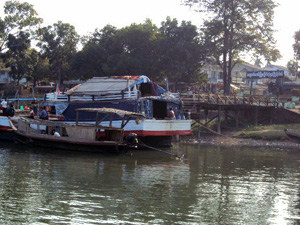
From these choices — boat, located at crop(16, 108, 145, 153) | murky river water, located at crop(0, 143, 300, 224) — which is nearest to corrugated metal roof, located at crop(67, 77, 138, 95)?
boat, located at crop(16, 108, 145, 153)

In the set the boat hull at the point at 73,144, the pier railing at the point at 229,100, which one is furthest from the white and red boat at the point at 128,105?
the pier railing at the point at 229,100

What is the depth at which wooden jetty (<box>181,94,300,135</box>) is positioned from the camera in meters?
33.1

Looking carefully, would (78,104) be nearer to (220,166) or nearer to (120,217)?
(220,166)

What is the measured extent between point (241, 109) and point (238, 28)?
33.4 ft

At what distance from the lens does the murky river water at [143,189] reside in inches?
446

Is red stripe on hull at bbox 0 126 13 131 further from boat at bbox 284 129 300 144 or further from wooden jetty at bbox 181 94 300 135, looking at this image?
boat at bbox 284 129 300 144

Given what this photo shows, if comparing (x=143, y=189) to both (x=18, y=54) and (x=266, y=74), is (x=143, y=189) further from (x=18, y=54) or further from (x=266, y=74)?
(x=18, y=54)

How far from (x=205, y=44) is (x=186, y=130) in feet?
58.2

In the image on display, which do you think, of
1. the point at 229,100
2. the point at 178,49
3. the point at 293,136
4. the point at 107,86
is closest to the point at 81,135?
the point at 107,86

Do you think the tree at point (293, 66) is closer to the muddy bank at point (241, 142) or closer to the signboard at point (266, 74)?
the signboard at point (266, 74)

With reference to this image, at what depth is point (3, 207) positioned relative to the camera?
1173 centimetres

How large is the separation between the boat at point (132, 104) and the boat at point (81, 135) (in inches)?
69.4

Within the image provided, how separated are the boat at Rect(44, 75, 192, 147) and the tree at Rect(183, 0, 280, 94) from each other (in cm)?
1602

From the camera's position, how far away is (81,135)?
2248 centimetres
